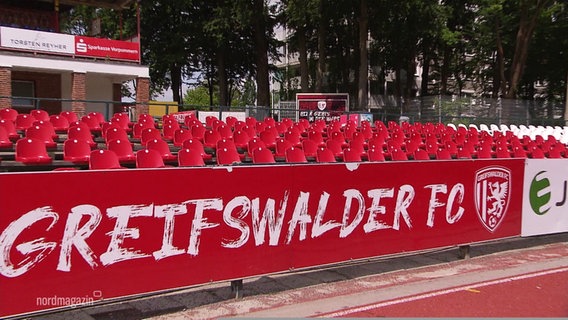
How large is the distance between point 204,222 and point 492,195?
15.8 feet

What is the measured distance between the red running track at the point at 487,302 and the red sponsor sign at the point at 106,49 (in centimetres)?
2007

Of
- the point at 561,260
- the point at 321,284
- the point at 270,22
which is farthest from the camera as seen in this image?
the point at 270,22

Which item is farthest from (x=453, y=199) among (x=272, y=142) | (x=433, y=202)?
(x=272, y=142)

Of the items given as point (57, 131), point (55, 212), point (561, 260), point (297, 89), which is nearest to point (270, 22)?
point (297, 89)

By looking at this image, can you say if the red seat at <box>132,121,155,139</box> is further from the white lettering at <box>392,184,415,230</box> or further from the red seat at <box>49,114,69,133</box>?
the white lettering at <box>392,184,415,230</box>

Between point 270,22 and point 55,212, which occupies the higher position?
point 270,22

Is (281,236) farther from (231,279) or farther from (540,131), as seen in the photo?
(540,131)

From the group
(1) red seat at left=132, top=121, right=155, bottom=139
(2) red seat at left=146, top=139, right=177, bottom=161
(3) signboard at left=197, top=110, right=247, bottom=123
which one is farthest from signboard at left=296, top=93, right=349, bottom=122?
(2) red seat at left=146, top=139, right=177, bottom=161

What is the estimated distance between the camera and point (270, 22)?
38.0 meters

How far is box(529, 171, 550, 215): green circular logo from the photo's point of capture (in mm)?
8226

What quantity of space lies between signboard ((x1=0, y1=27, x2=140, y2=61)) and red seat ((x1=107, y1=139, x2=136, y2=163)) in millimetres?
13996

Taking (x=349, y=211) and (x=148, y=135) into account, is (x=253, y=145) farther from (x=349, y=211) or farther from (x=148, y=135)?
(x=349, y=211)

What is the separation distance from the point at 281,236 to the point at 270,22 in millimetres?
34267

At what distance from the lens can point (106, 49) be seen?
22391 mm
